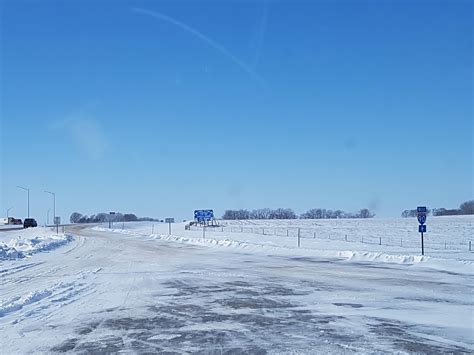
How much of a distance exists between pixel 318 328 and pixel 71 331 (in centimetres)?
474

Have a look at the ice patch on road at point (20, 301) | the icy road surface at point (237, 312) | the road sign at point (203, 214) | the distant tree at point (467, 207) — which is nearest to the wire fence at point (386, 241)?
the road sign at point (203, 214)

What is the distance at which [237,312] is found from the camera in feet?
41.7

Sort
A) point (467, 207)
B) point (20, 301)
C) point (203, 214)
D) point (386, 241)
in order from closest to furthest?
1. point (20, 301)
2. point (386, 241)
3. point (203, 214)
4. point (467, 207)

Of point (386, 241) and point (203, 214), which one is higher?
point (203, 214)

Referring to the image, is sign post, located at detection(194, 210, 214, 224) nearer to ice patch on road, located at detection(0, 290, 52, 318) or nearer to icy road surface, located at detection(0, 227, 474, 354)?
icy road surface, located at detection(0, 227, 474, 354)

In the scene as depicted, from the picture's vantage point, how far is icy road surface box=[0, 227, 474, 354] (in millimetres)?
9318

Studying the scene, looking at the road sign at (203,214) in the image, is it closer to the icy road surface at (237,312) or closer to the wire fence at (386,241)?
the wire fence at (386,241)

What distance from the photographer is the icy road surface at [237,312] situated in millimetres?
9318

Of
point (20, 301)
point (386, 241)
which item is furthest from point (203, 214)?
point (20, 301)

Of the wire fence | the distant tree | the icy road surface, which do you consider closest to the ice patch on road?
the icy road surface

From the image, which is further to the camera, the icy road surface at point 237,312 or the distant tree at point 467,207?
the distant tree at point 467,207

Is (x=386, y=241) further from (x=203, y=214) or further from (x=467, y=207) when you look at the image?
(x=467, y=207)

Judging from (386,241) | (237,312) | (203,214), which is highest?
(203,214)

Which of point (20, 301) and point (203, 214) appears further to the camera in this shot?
point (203, 214)
